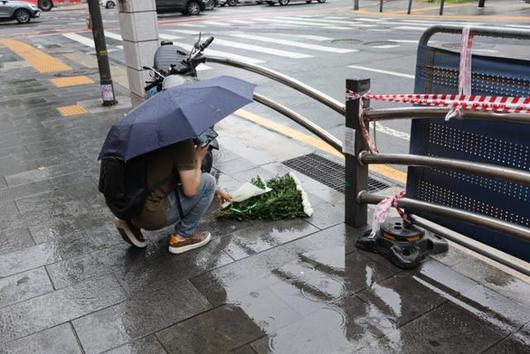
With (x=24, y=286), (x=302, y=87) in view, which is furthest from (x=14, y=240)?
(x=302, y=87)

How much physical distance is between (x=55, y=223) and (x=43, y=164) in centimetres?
171

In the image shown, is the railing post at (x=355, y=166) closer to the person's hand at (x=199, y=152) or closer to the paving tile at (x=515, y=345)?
the person's hand at (x=199, y=152)

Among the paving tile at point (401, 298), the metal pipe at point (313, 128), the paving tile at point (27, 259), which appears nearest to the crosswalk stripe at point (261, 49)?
the metal pipe at point (313, 128)

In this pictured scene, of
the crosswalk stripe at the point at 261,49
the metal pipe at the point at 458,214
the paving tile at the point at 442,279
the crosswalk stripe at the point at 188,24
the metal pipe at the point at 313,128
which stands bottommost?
the paving tile at the point at 442,279

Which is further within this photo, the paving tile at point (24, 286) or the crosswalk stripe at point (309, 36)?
the crosswalk stripe at point (309, 36)

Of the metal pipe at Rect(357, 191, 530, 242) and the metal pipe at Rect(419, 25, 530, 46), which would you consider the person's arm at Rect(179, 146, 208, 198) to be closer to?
the metal pipe at Rect(357, 191, 530, 242)

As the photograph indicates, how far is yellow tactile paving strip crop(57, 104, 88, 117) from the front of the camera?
8086 millimetres

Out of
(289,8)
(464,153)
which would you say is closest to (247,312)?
(464,153)

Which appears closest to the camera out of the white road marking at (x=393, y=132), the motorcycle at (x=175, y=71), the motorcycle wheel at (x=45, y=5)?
the motorcycle at (x=175, y=71)

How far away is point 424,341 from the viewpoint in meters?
2.79

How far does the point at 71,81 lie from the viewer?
11.0 meters

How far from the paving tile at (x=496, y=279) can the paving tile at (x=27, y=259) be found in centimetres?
288

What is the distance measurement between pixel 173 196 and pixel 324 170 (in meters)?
2.18

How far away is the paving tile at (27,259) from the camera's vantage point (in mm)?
3686
